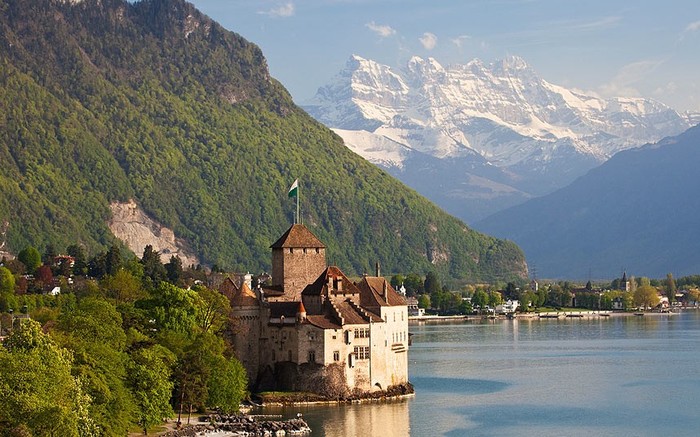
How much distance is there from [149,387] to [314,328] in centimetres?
2076

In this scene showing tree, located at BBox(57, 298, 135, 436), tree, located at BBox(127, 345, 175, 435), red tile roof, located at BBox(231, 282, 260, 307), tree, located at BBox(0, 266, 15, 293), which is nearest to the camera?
tree, located at BBox(57, 298, 135, 436)

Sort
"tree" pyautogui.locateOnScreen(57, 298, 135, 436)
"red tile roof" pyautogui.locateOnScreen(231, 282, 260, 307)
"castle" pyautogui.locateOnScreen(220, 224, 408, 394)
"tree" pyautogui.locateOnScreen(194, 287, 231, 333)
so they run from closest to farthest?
"tree" pyautogui.locateOnScreen(57, 298, 135, 436) → "castle" pyautogui.locateOnScreen(220, 224, 408, 394) → "tree" pyautogui.locateOnScreen(194, 287, 231, 333) → "red tile roof" pyautogui.locateOnScreen(231, 282, 260, 307)

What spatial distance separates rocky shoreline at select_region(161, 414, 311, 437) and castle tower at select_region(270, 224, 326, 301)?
18945 millimetres

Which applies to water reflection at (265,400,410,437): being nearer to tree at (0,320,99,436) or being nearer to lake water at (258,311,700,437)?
lake water at (258,311,700,437)

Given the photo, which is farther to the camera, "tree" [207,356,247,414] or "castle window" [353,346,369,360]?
"castle window" [353,346,369,360]

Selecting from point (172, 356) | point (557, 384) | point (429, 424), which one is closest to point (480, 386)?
point (557, 384)

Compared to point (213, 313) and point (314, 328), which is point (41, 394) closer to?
point (314, 328)

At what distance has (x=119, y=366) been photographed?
85.7 m

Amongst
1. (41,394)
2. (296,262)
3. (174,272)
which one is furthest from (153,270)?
(41,394)

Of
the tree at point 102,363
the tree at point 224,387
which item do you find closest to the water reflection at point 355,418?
the tree at point 224,387

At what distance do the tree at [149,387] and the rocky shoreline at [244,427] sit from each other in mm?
2510

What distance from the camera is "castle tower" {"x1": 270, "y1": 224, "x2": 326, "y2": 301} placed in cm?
11462

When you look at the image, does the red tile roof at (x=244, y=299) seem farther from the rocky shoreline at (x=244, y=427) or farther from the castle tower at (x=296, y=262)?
the rocky shoreline at (x=244, y=427)

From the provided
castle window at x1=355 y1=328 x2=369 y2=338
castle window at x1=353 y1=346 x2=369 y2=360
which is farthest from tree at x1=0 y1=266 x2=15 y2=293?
castle window at x1=355 y1=328 x2=369 y2=338
